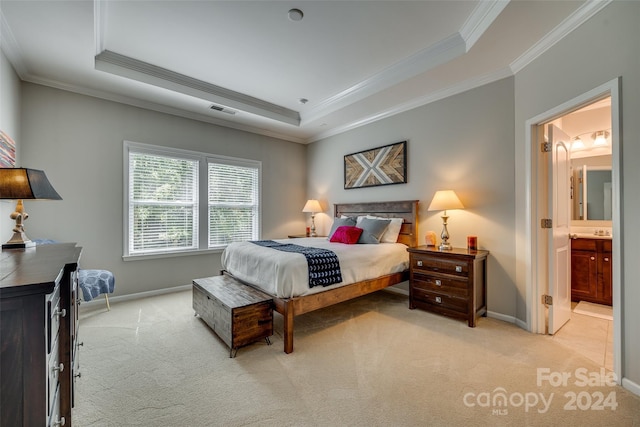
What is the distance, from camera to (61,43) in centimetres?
261

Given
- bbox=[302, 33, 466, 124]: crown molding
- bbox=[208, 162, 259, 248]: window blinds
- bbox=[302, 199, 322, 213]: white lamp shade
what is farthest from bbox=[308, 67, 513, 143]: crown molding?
bbox=[208, 162, 259, 248]: window blinds

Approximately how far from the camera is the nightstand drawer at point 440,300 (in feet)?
9.96

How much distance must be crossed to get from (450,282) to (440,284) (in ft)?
0.41

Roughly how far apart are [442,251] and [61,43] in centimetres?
444

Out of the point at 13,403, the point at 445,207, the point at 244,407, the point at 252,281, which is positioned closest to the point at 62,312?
the point at 13,403

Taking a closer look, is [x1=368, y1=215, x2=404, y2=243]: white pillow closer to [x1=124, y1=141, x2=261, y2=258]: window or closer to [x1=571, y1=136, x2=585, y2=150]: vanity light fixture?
[x1=124, y1=141, x2=261, y2=258]: window

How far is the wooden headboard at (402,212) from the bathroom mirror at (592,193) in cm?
254

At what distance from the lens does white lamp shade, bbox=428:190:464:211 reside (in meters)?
3.27

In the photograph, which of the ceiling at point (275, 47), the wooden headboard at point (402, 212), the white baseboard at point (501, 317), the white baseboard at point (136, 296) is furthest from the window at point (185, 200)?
the white baseboard at point (501, 317)

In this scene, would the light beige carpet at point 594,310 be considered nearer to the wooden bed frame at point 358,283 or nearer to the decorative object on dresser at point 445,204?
the decorative object on dresser at point 445,204

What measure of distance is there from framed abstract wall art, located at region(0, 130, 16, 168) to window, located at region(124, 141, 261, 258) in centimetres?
115

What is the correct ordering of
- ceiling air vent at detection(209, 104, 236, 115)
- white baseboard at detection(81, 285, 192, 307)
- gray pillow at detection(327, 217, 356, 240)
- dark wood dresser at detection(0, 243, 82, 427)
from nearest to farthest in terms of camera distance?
dark wood dresser at detection(0, 243, 82, 427)
white baseboard at detection(81, 285, 192, 307)
ceiling air vent at detection(209, 104, 236, 115)
gray pillow at detection(327, 217, 356, 240)

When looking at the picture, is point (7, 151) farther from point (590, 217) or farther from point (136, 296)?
point (590, 217)

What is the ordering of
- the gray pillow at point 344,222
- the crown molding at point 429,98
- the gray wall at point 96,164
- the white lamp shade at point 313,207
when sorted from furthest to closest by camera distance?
the white lamp shade at point 313,207 → the gray pillow at point 344,222 → the gray wall at point 96,164 → the crown molding at point 429,98
